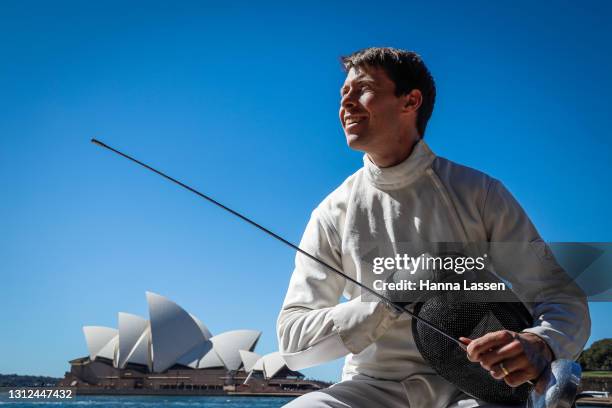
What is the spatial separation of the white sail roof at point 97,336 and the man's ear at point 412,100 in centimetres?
4420

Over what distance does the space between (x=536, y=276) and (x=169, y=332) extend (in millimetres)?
40528

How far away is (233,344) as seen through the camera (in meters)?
44.4

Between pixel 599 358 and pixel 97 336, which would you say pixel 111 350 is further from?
pixel 599 358

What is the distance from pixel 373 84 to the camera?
2008 mm

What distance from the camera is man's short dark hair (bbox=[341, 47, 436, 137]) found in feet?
6.66

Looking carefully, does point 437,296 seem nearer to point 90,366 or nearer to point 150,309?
point 150,309

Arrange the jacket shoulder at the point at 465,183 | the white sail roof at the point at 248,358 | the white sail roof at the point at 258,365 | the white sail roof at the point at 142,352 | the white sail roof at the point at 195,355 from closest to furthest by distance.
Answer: the jacket shoulder at the point at 465,183 < the white sail roof at the point at 142,352 < the white sail roof at the point at 195,355 < the white sail roof at the point at 248,358 < the white sail roof at the point at 258,365

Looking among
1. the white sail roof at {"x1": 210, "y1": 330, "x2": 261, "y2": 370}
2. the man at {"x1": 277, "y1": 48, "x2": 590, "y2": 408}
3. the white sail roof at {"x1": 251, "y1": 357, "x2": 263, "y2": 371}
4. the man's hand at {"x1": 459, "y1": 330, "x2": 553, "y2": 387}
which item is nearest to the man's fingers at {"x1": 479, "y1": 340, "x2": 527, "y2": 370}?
the man's hand at {"x1": 459, "y1": 330, "x2": 553, "y2": 387}

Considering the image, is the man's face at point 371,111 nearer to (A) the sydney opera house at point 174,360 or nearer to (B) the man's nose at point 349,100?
(B) the man's nose at point 349,100

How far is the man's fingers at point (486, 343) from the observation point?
1.41 meters

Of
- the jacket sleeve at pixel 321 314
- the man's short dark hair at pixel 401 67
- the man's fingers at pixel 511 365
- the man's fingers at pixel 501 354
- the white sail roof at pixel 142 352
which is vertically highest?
the white sail roof at pixel 142 352

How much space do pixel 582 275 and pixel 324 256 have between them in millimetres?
727

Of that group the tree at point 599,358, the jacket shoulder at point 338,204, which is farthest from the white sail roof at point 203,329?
the jacket shoulder at point 338,204

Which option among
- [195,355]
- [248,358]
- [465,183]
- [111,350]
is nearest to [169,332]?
[195,355]
